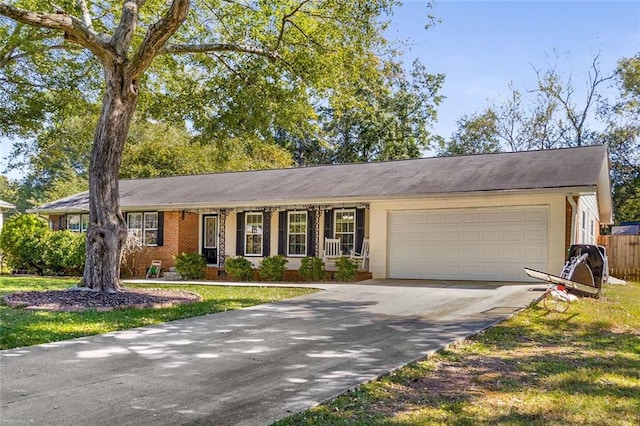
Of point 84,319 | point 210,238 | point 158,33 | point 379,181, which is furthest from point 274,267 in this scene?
point 84,319

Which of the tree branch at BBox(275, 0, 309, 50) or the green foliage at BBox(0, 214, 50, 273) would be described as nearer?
the tree branch at BBox(275, 0, 309, 50)

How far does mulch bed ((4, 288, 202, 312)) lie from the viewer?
937 centimetres

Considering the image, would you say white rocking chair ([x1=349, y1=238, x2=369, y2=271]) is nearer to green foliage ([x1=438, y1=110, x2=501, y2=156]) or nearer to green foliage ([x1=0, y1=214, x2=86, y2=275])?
green foliage ([x1=0, y1=214, x2=86, y2=275])

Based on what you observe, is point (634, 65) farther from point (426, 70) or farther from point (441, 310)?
point (441, 310)

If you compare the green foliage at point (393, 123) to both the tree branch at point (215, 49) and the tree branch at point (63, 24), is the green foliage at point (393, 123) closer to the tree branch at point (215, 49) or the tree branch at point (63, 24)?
the tree branch at point (215, 49)

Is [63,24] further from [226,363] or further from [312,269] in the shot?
[312,269]

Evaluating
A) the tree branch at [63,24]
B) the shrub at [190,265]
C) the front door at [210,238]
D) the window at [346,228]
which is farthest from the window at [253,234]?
the tree branch at [63,24]

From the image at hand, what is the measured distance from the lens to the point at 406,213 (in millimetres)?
16000

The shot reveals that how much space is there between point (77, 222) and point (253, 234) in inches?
316

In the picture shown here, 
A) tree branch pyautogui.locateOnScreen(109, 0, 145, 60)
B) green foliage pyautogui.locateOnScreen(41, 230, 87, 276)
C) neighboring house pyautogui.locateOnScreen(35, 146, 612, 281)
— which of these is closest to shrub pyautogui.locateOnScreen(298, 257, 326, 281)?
neighboring house pyautogui.locateOnScreen(35, 146, 612, 281)

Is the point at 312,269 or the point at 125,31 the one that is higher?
the point at 125,31

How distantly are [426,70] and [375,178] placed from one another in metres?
18.9

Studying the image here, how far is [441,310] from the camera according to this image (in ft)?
31.4

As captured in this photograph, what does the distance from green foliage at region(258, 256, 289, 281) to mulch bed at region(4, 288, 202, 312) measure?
579 centimetres
